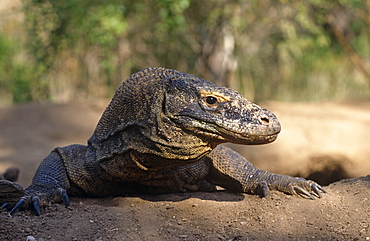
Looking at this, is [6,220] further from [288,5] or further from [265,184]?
[288,5]

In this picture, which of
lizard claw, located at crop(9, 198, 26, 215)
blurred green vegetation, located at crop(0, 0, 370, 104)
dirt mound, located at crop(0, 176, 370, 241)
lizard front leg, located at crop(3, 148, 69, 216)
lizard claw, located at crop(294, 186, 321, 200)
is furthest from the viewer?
blurred green vegetation, located at crop(0, 0, 370, 104)

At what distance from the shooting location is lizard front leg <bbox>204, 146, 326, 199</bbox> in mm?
3457

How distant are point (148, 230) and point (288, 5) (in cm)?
939

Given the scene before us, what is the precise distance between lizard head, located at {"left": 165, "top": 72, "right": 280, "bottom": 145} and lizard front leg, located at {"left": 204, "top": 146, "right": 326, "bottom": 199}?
0.80m

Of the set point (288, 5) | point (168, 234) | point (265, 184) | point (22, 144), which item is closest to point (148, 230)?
point (168, 234)

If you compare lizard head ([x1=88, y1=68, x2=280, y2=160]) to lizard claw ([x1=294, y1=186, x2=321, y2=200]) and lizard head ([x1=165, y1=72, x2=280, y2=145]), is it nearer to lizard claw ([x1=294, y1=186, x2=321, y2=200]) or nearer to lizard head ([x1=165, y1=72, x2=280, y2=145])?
lizard head ([x1=165, y1=72, x2=280, y2=145])

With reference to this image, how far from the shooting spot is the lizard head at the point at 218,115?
2738 mm

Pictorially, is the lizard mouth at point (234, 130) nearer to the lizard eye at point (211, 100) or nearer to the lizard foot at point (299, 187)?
the lizard eye at point (211, 100)

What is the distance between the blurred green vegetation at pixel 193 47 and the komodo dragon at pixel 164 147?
4987mm

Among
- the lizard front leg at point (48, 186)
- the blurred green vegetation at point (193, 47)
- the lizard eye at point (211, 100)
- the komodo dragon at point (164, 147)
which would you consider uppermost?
the blurred green vegetation at point (193, 47)

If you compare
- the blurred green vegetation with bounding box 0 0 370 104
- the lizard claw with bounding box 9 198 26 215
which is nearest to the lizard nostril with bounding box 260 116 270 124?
the lizard claw with bounding box 9 198 26 215

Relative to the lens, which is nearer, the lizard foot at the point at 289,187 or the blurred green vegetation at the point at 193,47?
the lizard foot at the point at 289,187

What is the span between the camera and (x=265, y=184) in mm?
3484

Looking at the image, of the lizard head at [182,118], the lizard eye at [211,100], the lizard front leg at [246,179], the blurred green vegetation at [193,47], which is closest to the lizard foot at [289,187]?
the lizard front leg at [246,179]
